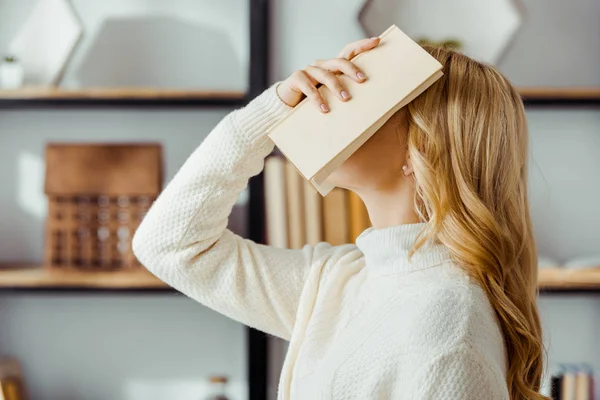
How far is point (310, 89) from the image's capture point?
1.02 m

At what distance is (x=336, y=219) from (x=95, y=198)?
2.27 feet

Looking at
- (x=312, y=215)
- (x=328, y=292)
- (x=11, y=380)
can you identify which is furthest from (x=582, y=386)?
(x=11, y=380)

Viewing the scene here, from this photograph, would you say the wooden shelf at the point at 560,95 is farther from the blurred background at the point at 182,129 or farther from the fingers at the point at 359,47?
the fingers at the point at 359,47

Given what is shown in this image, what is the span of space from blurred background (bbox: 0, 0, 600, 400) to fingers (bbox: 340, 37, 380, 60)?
1.04m

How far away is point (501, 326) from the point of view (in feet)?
3.18

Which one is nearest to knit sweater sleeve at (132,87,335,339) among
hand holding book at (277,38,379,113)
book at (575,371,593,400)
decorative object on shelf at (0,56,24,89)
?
hand holding book at (277,38,379,113)

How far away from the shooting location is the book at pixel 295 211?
6.34ft

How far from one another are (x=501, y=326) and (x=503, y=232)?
0.42 feet

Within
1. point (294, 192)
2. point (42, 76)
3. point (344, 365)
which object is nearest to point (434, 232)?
point (344, 365)

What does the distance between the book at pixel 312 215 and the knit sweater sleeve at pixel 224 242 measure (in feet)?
2.28

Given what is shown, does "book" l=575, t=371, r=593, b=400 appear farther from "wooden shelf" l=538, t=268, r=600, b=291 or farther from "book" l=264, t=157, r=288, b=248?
"book" l=264, t=157, r=288, b=248

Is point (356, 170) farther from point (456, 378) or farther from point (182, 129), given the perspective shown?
point (182, 129)

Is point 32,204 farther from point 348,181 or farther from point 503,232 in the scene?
point 503,232

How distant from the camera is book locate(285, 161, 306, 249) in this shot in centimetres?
193
